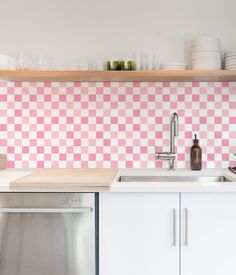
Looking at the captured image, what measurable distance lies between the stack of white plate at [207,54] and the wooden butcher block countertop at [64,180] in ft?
3.01

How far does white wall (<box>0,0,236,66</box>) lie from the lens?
8.21 ft

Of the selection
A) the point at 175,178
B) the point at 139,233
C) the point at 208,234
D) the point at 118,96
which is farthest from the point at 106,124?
the point at 208,234

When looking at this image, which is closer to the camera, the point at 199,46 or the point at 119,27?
the point at 199,46

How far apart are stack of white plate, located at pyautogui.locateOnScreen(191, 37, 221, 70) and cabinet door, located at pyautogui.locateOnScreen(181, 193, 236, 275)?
877 mm

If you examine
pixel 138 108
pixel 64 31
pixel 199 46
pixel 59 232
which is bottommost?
pixel 59 232

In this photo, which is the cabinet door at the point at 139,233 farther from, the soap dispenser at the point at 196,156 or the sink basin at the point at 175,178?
the soap dispenser at the point at 196,156

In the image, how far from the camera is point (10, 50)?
8.37 ft

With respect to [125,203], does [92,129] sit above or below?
above

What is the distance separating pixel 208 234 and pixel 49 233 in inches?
34.2

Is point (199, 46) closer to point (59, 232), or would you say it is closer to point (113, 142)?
point (113, 142)

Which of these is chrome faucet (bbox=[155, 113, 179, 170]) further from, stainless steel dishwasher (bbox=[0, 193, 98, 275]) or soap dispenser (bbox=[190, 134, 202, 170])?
stainless steel dishwasher (bbox=[0, 193, 98, 275])

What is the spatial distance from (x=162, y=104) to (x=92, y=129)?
54 centimetres

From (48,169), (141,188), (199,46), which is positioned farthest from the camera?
(48,169)

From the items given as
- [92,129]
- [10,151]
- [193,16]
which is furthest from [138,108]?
[10,151]
